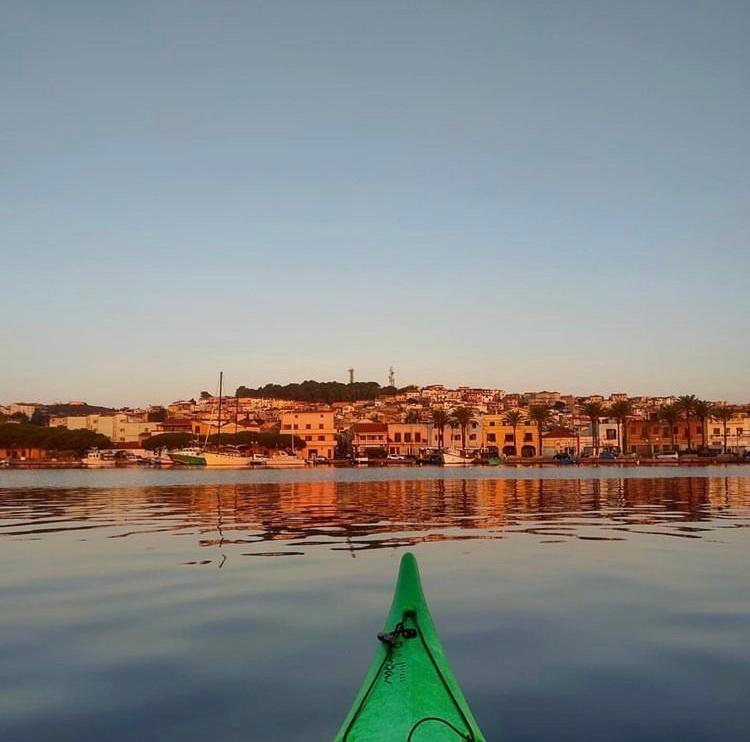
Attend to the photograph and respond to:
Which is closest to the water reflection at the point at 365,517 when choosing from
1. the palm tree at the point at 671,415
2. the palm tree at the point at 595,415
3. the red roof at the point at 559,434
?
the palm tree at the point at 671,415

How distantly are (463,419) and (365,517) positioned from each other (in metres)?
142

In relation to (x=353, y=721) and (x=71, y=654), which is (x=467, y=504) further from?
(x=353, y=721)

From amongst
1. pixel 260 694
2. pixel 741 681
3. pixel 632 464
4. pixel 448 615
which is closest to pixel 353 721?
pixel 260 694

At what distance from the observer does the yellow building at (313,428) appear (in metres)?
183

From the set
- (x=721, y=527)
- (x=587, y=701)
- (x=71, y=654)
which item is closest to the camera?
(x=587, y=701)

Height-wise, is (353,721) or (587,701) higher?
(353,721)

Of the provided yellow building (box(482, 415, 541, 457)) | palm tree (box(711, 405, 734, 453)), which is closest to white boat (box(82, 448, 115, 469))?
yellow building (box(482, 415, 541, 457))

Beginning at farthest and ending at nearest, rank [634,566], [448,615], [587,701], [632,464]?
[632,464]
[634,566]
[448,615]
[587,701]

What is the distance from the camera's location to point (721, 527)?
2878 centimetres

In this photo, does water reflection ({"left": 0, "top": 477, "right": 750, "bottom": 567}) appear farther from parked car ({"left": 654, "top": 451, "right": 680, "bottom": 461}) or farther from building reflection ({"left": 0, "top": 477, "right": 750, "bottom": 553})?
parked car ({"left": 654, "top": 451, "right": 680, "bottom": 461})

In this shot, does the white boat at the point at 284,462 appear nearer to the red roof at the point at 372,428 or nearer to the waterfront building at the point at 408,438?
the waterfront building at the point at 408,438

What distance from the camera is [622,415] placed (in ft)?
513

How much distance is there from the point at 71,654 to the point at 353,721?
6.34m

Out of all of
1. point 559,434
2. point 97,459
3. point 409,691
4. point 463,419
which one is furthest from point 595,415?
point 409,691
